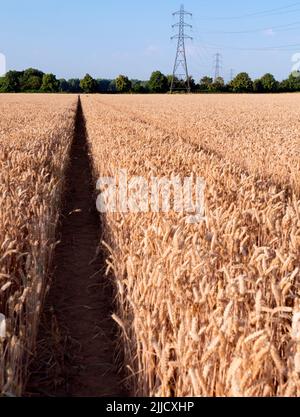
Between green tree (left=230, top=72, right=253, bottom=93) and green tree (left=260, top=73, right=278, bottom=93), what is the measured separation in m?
2.82

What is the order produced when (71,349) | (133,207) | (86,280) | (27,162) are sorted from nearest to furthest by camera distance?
(71,349) < (133,207) < (86,280) < (27,162)

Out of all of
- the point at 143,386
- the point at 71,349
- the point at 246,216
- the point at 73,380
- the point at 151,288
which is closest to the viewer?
the point at 143,386

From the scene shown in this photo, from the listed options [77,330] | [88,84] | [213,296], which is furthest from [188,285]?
[88,84]

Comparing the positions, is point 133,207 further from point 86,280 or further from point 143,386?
point 143,386

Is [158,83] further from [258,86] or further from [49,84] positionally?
[49,84]

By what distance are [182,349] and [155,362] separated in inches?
20.9

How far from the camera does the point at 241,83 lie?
88.8m

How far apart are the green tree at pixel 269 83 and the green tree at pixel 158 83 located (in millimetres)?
17422

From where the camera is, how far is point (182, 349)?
7.71 feet

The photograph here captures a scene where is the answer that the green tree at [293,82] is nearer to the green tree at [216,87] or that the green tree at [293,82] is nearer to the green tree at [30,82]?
the green tree at [216,87]

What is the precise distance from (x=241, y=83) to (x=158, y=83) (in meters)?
14.7

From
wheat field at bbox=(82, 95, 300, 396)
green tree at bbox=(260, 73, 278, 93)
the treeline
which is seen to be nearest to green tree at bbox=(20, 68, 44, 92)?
the treeline

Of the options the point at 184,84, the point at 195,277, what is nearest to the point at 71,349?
the point at 195,277
